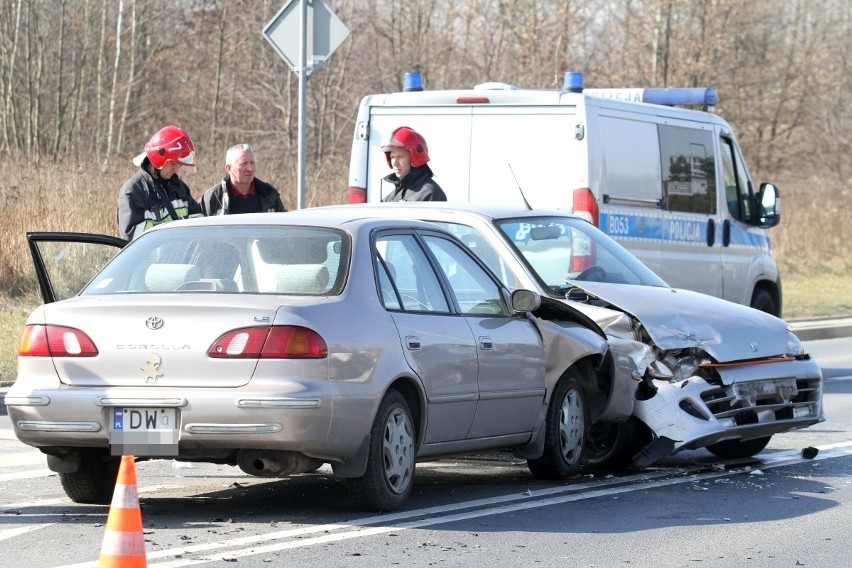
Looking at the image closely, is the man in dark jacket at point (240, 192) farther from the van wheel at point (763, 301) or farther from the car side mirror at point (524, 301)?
the van wheel at point (763, 301)

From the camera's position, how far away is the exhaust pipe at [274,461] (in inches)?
264

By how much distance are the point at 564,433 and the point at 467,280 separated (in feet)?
3.53

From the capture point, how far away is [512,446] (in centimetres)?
816

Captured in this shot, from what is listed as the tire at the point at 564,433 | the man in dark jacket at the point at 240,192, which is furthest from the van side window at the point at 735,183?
the tire at the point at 564,433

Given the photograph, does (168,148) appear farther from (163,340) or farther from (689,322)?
(689,322)

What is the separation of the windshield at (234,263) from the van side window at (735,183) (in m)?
7.88

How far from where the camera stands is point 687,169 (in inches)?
543

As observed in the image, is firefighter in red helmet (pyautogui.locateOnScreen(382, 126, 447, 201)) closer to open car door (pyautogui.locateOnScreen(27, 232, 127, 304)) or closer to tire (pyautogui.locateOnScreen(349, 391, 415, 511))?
open car door (pyautogui.locateOnScreen(27, 232, 127, 304))

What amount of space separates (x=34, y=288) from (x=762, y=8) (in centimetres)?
2687

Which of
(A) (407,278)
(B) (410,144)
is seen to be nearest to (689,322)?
(A) (407,278)

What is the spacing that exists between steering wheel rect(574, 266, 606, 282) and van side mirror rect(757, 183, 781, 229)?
543 cm

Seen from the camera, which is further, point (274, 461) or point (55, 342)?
point (55, 342)

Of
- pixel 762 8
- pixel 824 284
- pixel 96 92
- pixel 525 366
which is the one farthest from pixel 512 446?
pixel 762 8

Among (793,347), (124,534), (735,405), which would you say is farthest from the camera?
(793,347)
